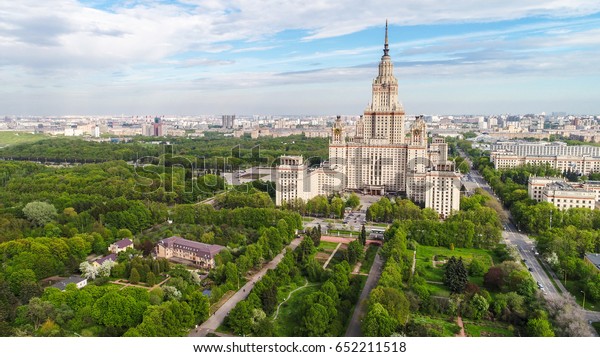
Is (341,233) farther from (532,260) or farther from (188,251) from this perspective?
(532,260)

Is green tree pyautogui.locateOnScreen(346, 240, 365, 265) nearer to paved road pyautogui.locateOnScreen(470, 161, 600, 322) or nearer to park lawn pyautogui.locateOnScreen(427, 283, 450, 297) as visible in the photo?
park lawn pyautogui.locateOnScreen(427, 283, 450, 297)

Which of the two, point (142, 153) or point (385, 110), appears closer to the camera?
point (385, 110)

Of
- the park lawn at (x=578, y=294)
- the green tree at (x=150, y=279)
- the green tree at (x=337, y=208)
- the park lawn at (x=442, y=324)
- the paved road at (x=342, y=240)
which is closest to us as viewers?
the park lawn at (x=442, y=324)

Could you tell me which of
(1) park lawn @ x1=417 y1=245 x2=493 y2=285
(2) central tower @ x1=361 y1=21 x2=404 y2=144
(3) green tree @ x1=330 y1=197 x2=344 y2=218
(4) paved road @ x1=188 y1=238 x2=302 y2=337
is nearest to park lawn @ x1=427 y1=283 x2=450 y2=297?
(1) park lawn @ x1=417 y1=245 x2=493 y2=285

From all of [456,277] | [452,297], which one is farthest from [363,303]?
[456,277]

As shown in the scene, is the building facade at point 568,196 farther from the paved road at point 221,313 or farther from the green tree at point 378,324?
the green tree at point 378,324

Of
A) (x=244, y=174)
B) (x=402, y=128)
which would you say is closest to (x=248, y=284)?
(x=402, y=128)

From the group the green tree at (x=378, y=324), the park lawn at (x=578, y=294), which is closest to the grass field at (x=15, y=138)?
the green tree at (x=378, y=324)
